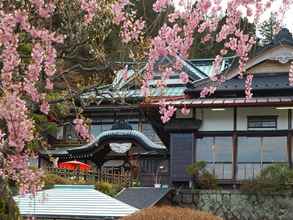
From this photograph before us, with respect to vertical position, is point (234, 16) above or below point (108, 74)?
above

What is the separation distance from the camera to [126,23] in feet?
22.6

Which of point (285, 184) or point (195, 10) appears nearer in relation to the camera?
point (195, 10)

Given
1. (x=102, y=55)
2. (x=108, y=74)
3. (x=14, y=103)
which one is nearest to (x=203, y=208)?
(x=108, y=74)

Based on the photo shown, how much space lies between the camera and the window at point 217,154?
1814 centimetres

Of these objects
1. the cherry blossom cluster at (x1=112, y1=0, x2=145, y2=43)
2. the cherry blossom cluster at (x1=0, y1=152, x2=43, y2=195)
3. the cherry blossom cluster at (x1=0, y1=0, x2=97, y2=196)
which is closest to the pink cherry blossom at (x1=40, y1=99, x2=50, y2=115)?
the cherry blossom cluster at (x1=0, y1=0, x2=97, y2=196)

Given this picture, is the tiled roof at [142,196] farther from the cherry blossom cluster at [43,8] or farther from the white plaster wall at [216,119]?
the cherry blossom cluster at [43,8]

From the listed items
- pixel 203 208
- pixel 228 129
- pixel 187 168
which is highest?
pixel 228 129

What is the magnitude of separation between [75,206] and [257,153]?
7.78 metres

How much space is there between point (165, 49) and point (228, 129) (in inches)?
459

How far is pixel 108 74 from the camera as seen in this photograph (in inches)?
303

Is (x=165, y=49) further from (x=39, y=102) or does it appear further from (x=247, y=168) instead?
(x=247, y=168)

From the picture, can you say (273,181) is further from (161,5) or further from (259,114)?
(161,5)

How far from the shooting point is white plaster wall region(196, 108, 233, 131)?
1831 cm

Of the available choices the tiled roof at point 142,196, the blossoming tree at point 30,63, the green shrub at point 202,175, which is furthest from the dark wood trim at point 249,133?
the blossoming tree at point 30,63
